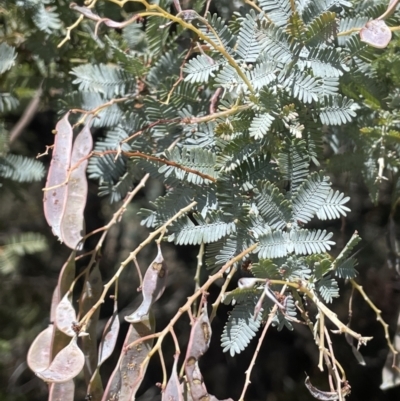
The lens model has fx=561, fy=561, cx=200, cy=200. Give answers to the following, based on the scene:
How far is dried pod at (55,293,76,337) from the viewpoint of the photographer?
0.50m

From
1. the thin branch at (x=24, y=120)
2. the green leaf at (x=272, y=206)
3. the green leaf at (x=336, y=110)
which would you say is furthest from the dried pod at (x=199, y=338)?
the thin branch at (x=24, y=120)

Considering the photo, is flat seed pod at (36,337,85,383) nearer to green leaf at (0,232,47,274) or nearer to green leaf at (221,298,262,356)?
green leaf at (221,298,262,356)

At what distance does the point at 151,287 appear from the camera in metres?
0.53

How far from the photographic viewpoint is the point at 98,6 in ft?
2.28

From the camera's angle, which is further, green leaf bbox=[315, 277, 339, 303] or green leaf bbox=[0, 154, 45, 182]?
green leaf bbox=[0, 154, 45, 182]

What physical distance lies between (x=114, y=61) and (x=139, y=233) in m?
0.46

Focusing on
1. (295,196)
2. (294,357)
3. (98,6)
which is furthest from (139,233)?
(295,196)

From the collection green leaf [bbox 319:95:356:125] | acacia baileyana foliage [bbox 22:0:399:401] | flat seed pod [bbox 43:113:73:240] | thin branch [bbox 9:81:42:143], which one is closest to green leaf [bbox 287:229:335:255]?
acacia baileyana foliage [bbox 22:0:399:401]

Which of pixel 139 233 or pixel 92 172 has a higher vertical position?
pixel 92 172

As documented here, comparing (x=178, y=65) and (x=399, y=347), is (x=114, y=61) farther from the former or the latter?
(x=399, y=347)

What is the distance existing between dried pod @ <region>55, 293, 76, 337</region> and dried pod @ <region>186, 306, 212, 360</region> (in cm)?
11

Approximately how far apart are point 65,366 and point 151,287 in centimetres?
11

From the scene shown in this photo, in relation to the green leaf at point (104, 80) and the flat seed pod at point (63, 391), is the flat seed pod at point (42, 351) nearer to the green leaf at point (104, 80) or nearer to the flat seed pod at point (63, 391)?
the flat seed pod at point (63, 391)

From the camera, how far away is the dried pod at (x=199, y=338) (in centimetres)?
48
